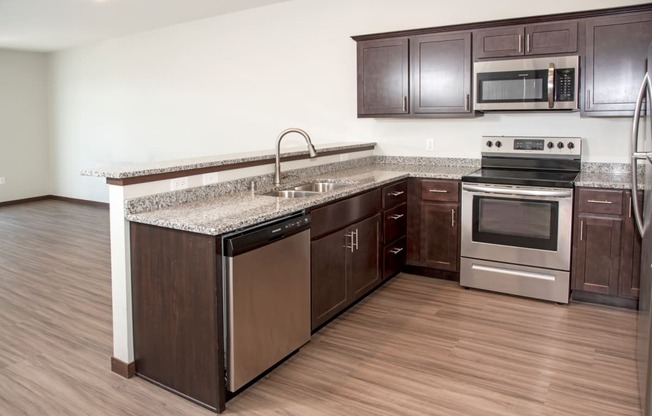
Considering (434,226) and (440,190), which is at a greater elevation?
(440,190)

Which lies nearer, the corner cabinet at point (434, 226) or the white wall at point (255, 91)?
the corner cabinet at point (434, 226)

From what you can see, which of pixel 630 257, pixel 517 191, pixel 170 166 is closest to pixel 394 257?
pixel 517 191

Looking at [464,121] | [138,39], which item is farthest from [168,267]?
[138,39]

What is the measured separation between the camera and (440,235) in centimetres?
440

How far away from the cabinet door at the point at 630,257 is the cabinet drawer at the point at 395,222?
1.62m

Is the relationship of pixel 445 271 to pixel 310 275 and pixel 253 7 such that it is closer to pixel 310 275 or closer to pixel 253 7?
pixel 310 275

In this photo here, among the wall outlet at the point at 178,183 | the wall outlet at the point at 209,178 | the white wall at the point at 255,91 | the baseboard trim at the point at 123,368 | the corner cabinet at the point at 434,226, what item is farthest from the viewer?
the white wall at the point at 255,91

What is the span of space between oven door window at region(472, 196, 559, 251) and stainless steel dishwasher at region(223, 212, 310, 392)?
168 cm

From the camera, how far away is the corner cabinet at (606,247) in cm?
365

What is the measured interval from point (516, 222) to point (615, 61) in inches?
51.7

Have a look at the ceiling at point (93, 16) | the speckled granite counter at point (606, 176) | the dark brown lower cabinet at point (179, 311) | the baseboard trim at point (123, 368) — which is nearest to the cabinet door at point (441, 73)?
the speckled granite counter at point (606, 176)

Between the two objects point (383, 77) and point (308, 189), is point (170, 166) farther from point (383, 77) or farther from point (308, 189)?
point (383, 77)

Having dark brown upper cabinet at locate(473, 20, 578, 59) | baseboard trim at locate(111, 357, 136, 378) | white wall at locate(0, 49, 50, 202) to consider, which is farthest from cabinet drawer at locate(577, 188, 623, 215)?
white wall at locate(0, 49, 50, 202)

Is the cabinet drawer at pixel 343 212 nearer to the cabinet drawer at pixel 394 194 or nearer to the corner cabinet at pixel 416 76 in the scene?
the cabinet drawer at pixel 394 194
